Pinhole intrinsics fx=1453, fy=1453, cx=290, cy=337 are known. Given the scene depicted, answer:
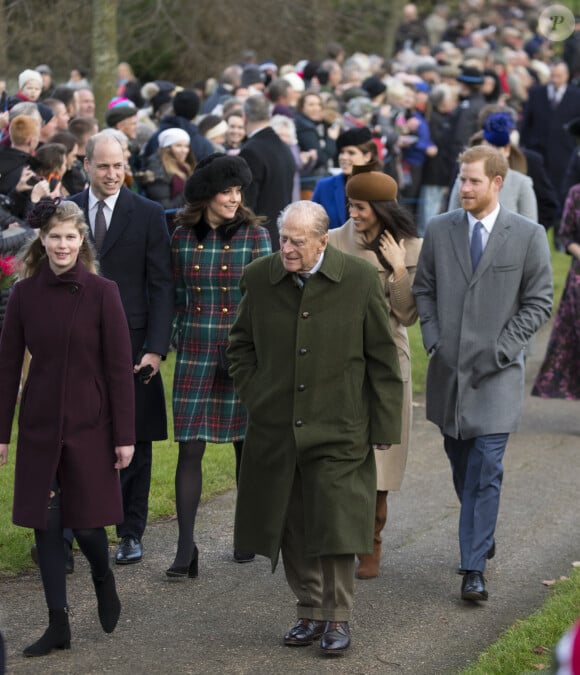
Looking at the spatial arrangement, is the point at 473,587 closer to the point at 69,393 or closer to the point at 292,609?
the point at 292,609

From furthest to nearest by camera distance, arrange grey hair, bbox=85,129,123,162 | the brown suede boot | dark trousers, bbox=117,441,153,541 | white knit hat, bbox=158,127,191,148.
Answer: white knit hat, bbox=158,127,191,148, dark trousers, bbox=117,441,153,541, grey hair, bbox=85,129,123,162, the brown suede boot

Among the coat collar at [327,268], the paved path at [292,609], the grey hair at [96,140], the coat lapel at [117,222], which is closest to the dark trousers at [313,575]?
the paved path at [292,609]

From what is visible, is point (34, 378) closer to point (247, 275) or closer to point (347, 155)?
point (247, 275)

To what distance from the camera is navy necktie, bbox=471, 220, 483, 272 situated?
22.4ft

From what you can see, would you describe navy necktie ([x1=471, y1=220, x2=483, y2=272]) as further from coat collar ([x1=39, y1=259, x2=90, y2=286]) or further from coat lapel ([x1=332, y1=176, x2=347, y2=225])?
coat collar ([x1=39, y1=259, x2=90, y2=286])

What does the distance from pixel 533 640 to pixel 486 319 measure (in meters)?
1.59

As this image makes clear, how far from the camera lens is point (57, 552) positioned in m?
5.84

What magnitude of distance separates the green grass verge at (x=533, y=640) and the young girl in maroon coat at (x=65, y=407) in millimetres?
1528

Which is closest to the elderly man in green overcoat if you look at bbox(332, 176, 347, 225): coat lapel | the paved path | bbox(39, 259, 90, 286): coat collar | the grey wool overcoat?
the paved path

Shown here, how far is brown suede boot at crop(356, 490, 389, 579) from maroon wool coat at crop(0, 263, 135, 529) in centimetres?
152

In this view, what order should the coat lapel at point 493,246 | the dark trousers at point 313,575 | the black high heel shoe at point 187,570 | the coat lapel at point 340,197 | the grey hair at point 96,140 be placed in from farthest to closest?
1. the coat lapel at point 340,197
2. the grey hair at point 96,140
3. the black high heel shoe at point 187,570
4. the coat lapel at point 493,246
5. the dark trousers at point 313,575

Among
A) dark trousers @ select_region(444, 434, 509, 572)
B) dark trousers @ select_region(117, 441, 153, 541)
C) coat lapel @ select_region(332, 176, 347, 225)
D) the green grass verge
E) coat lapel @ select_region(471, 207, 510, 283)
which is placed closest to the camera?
the green grass verge

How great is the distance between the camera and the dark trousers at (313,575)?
5879mm

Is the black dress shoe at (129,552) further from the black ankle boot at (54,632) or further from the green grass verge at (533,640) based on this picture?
the green grass verge at (533,640)
